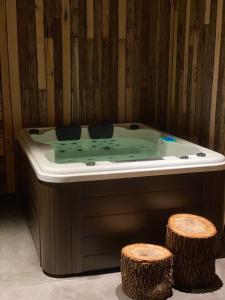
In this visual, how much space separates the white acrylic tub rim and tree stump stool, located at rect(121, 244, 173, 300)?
443 mm

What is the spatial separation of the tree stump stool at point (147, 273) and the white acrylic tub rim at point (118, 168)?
443 millimetres

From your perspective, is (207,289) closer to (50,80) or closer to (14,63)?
(50,80)

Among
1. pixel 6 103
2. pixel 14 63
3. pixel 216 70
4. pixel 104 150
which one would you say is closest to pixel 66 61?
pixel 14 63

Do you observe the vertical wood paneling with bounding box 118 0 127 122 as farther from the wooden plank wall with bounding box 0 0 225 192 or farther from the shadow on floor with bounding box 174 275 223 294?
the shadow on floor with bounding box 174 275 223 294

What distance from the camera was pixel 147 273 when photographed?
2.16m

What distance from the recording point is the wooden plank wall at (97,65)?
3633 millimetres

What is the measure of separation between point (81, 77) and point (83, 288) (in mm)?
2089

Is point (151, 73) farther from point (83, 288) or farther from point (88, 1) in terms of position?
point (83, 288)

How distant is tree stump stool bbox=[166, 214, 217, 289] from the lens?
229cm

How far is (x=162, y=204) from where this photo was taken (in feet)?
8.54

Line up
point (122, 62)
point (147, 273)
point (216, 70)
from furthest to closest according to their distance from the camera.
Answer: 1. point (122, 62)
2. point (216, 70)
3. point (147, 273)

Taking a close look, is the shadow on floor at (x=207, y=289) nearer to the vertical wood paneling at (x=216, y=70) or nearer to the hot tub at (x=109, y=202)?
the hot tub at (x=109, y=202)

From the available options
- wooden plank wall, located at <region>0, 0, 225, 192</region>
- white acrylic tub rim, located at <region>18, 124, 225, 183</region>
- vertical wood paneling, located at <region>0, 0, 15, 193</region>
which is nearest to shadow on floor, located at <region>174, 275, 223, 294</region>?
white acrylic tub rim, located at <region>18, 124, 225, 183</region>

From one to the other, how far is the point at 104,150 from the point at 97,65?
80 centimetres
